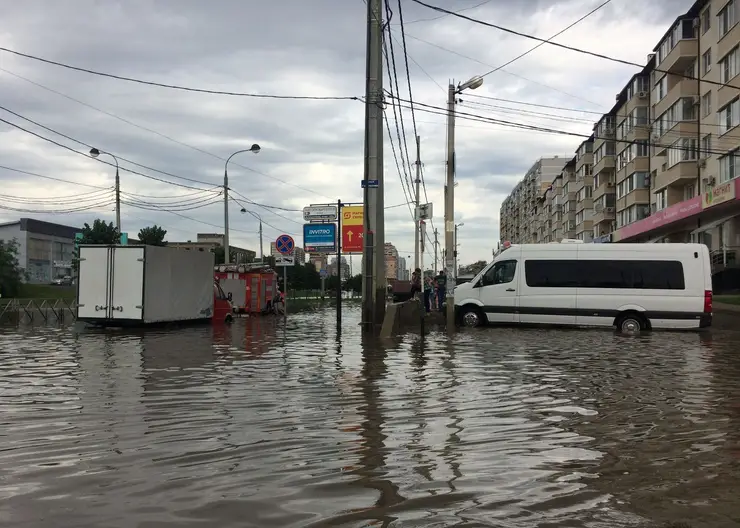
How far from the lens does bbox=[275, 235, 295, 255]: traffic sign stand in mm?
22000

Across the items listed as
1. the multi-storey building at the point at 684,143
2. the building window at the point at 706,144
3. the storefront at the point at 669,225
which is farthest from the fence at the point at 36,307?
the building window at the point at 706,144

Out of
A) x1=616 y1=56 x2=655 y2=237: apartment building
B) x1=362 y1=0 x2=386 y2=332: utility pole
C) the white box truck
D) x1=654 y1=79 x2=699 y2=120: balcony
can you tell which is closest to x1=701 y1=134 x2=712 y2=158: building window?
x1=654 y1=79 x2=699 y2=120: balcony

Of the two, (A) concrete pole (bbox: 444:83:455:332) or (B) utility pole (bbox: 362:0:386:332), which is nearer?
(B) utility pole (bbox: 362:0:386:332)

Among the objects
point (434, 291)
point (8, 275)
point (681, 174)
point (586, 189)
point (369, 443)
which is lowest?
point (369, 443)

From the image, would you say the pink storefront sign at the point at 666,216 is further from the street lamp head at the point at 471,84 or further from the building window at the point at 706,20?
the street lamp head at the point at 471,84

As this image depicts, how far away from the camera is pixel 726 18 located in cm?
3544

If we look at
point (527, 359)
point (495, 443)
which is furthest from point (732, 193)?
point (495, 443)

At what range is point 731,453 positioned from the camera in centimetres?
488

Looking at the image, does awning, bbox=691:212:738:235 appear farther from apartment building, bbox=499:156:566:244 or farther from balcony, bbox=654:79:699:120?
apartment building, bbox=499:156:566:244

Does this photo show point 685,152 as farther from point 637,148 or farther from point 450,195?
point 450,195

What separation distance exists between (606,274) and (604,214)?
169 feet

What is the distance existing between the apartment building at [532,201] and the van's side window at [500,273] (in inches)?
3706

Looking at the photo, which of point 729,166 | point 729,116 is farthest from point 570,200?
point 729,166

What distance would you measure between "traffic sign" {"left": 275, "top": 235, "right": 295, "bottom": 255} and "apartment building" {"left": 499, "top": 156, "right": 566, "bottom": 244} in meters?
93.3
